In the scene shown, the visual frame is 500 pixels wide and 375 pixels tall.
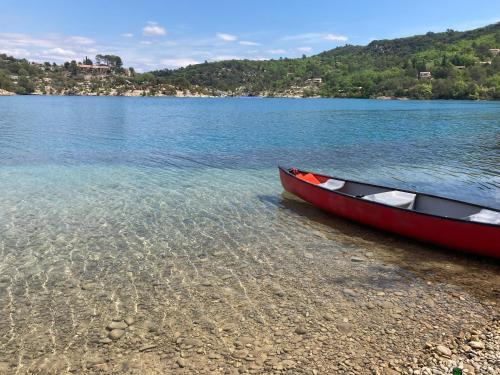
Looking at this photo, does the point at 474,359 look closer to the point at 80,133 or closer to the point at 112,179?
the point at 112,179

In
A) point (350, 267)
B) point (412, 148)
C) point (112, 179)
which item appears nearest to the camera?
point (350, 267)

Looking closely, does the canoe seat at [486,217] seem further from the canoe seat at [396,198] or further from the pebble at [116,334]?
the pebble at [116,334]

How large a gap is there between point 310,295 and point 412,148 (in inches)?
1123

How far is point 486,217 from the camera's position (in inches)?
435

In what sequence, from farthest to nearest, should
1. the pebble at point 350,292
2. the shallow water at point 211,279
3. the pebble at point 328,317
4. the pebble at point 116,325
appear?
the pebble at point 350,292
the pebble at point 328,317
the pebble at point 116,325
the shallow water at point 211,279

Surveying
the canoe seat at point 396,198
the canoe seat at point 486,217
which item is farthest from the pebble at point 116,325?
the canoe seat at point 486,217

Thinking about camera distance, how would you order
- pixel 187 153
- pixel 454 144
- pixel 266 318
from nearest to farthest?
1. pixel 266 318
2. pixel 187 153
3. pixel 454 144

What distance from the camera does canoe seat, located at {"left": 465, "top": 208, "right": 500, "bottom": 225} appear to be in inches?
429

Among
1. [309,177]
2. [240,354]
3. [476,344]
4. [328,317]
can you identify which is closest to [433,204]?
[309,177]

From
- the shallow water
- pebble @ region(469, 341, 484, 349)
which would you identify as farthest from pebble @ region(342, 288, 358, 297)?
pebble @ region(469, 341, 484, 349)

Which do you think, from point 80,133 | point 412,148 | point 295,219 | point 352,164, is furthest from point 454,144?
point 80,133

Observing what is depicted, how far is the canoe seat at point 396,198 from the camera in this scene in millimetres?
13116

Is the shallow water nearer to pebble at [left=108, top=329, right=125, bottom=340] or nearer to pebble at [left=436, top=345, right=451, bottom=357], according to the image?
pebble at [left=108, top=329, right=125, bottom=340]

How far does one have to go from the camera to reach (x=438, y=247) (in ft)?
37.0
